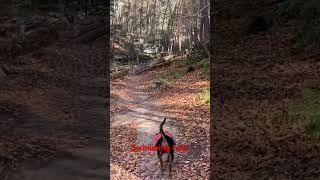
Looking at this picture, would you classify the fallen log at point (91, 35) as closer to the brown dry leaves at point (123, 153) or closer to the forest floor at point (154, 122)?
the forest floor at point (154, 122)

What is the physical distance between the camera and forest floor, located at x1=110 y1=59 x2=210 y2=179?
9156mm

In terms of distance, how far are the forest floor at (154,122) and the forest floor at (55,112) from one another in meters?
0.52

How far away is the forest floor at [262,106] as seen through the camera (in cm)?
916

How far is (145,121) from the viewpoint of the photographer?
10172 millimetres

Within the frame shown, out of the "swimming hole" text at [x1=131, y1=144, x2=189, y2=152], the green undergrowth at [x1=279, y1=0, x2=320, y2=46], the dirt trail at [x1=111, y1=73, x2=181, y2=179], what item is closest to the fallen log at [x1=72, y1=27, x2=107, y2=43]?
the dirt trail at [x1=111, y1=73, x2=181, y2=179]

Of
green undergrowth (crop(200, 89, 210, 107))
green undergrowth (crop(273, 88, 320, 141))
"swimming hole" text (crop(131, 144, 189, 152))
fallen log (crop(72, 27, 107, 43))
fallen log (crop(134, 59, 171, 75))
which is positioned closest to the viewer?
"swimming hole" text (crop(131, 144, 189, 152))

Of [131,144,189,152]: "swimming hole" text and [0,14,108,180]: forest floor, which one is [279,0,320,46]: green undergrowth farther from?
[0,14,108,180]: forest floor

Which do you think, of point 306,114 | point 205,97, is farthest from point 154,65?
point 306,114

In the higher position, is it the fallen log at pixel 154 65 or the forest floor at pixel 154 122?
the fallen log at pixel 154 65

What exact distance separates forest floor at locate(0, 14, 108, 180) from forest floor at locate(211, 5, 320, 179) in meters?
2.77

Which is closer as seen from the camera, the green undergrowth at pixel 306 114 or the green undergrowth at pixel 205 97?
the green undergrowth at pixel 306 114

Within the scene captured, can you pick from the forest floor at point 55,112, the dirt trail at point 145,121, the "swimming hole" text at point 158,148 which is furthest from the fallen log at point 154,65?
the "swimming hole" text at point 158,148

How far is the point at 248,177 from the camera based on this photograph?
887 cm

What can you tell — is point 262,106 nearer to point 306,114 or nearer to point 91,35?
point 306,114
